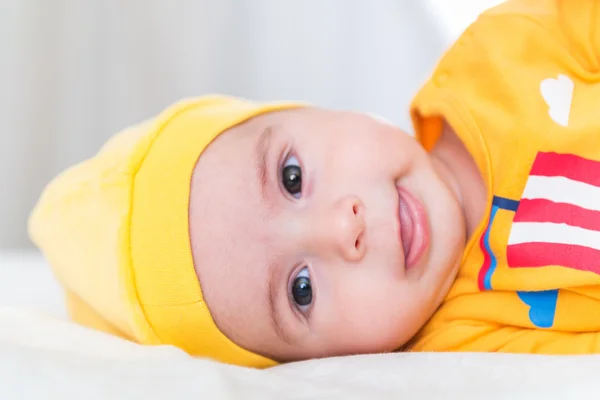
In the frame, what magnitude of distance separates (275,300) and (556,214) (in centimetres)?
41

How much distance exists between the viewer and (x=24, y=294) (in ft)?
4.40

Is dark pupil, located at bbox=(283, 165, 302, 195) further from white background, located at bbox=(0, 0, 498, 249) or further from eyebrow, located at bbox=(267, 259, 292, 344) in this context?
white background, located at bbox=(0, 0, 498, 249)

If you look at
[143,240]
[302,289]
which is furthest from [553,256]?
[143,240]

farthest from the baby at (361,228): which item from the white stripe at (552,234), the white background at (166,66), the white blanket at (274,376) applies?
the white background at (166,66)

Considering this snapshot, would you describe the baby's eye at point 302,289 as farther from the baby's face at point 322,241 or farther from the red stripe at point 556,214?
the red stripe at point 556,214

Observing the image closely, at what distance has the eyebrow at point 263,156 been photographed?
1002 millimetres

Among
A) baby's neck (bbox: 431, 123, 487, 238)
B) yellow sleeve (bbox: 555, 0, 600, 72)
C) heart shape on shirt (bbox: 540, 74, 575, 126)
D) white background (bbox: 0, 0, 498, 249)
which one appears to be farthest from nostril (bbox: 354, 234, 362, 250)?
white background (bbox: 0, 0, 498, 249)

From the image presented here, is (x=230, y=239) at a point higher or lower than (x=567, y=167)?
lower

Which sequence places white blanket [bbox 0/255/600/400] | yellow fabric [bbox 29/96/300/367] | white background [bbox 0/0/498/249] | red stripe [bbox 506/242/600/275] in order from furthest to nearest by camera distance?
white background [bbox 0/0/498/249] < yellow fabric [bbox 29/96/300/367] < red stripe [bbox 506/242/600/275] < white blanket [bbox 0/255/600/400]

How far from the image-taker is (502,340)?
0.97 metres

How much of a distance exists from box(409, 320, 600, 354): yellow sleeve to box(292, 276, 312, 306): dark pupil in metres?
0.19

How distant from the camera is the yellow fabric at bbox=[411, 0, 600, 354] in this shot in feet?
3.04

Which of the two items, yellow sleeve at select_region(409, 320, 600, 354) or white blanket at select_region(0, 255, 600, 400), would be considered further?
yellow sleeve at select_region(409, 320, 600, 354)

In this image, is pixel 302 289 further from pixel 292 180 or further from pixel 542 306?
pixel 542 306
